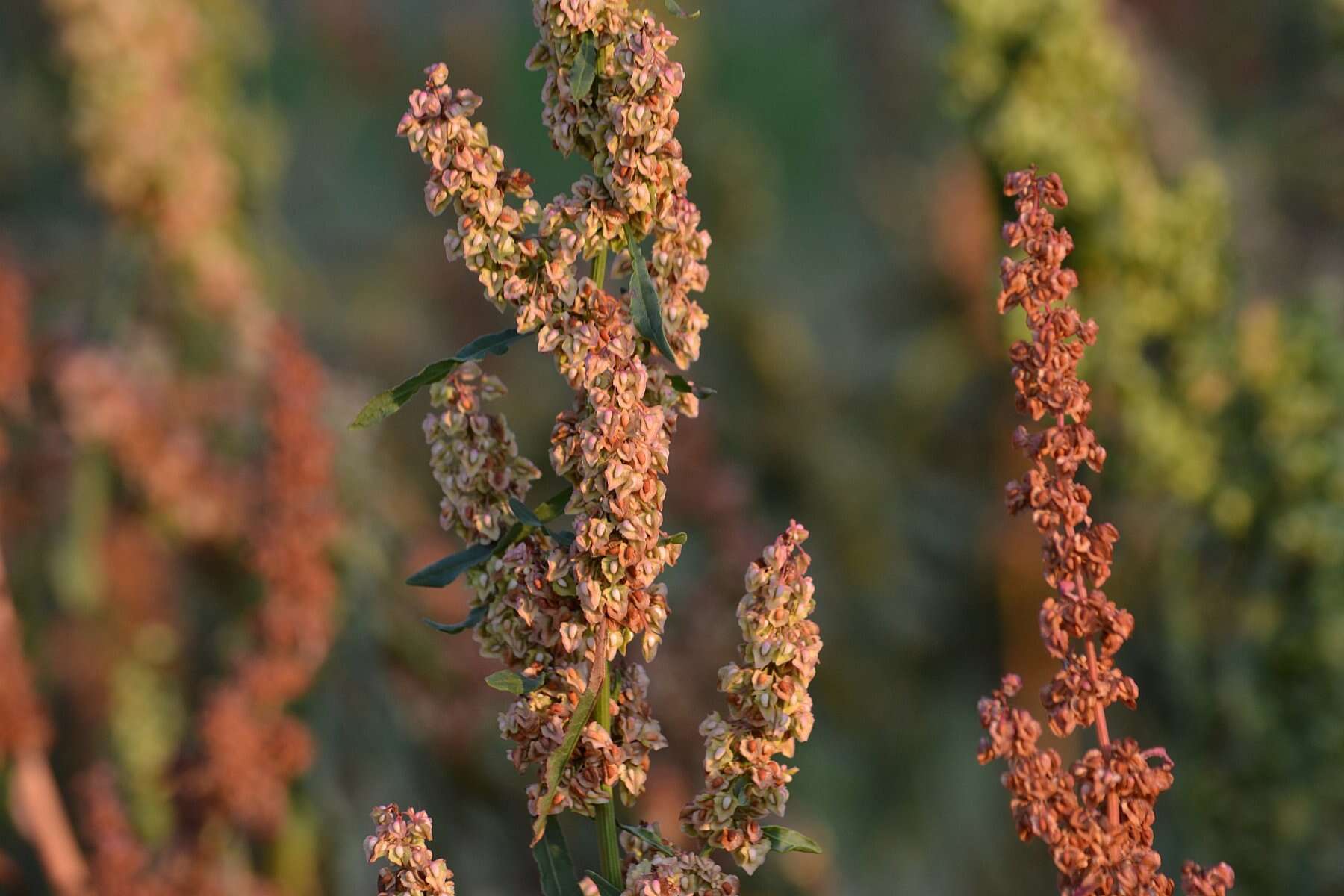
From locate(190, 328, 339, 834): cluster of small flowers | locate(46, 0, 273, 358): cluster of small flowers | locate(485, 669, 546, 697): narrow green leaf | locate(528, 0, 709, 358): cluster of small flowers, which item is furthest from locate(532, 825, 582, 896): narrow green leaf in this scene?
locate(46, 0, 273, 358): cluster of small flowers

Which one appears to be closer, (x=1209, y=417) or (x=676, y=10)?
(x=676, y=10)

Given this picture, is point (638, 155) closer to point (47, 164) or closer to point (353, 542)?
point (353, 542)

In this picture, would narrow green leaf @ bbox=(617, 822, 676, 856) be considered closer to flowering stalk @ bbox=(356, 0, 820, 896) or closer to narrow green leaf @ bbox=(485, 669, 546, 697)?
flowering stalk @ bbox=(356, 0, 820, 896)

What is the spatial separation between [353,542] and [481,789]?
1.91ft

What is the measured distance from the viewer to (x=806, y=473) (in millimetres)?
5047

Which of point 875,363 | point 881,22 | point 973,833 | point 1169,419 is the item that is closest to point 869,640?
point 973,833

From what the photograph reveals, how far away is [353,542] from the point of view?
292 cm

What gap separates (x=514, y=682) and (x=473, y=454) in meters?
0.18

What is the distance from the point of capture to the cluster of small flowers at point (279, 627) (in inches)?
94.5

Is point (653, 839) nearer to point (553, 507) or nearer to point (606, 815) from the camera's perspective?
point (606, 815)

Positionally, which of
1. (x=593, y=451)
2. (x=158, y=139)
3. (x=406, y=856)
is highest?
(x=158, y=139)

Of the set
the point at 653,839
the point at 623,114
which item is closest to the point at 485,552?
the point at 653,839

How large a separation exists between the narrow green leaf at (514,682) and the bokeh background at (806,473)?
133 cm

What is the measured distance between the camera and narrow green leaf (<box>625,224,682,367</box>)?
1119 mm
